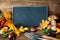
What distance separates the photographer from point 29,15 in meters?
1.39

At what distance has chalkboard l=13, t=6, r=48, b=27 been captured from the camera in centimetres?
137

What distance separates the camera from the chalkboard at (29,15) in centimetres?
137

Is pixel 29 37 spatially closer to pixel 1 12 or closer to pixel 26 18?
pixel 26 18

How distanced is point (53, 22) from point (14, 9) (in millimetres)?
347

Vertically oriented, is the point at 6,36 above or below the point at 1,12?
below

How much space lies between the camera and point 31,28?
1298mm

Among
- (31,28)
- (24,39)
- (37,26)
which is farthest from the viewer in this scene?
(37,26)

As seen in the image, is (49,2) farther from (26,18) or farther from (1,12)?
(1,12)

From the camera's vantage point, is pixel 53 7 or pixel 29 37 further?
pixel 53 7

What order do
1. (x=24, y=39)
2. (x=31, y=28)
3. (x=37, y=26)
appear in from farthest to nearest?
(x=37, y=26) → (x=31, y=28) → (x=24, y=39)


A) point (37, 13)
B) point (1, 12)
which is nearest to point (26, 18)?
point (37, 13)

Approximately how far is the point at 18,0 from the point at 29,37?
1.25ft

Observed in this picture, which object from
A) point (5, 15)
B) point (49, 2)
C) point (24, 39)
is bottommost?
A: point (24, 39)

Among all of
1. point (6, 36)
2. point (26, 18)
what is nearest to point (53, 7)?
point (26, 18)
